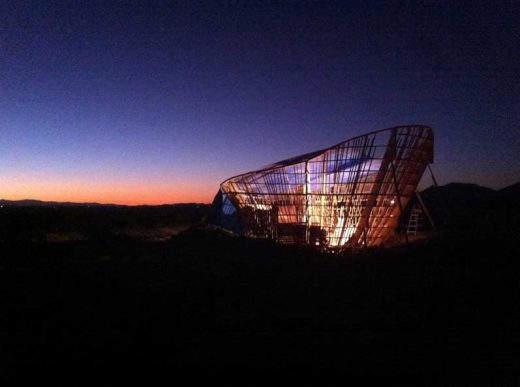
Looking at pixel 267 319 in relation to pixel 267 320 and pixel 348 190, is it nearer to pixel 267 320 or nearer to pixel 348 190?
pixel 267 320

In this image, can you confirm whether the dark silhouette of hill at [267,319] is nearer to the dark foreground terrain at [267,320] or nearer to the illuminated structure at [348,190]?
the dark foreground terrain at [267,320]

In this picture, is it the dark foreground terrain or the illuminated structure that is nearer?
the dark foreground terrain

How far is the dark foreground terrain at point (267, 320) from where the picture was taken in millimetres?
5656

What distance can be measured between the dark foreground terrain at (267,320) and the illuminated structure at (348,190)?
729 centimetres

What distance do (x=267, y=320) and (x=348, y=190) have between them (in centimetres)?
1622

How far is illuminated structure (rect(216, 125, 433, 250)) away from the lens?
899 inches

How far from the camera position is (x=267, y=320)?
822 centimetres

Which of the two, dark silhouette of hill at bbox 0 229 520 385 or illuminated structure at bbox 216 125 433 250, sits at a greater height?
illuminated structure at bbox 216 125 433 250

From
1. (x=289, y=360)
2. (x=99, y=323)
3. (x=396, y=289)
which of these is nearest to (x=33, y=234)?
(x=99, y=323)

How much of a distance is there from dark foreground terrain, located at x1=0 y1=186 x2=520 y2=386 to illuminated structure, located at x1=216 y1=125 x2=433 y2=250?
23.9ft

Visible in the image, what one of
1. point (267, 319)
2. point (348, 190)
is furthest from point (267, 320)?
point (348, 190)

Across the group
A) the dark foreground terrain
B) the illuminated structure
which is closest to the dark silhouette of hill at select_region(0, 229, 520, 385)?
the dark foreground terrain

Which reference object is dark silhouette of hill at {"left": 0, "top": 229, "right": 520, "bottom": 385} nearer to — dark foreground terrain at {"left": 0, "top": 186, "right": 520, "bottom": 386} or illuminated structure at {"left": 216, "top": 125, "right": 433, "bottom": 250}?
dark foreground terrain at {"left": 0, "top": 186, "right": 520, "bottom": 386}

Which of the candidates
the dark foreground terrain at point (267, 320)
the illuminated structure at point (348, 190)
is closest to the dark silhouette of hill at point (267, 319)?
the dark foreground terrain at point (267, 320)
